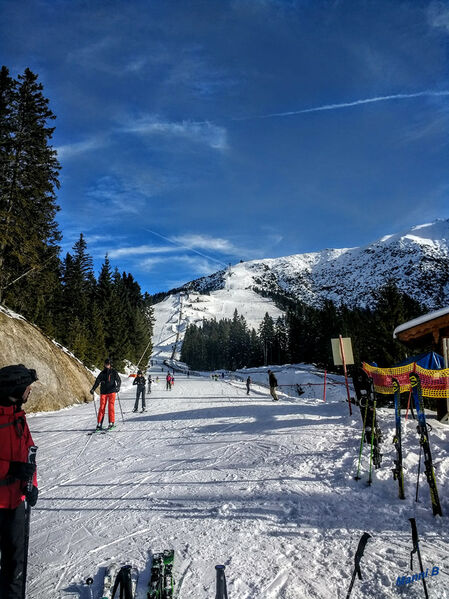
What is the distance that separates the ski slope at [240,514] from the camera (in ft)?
12.0

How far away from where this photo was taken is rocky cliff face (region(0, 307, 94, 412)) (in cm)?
1470

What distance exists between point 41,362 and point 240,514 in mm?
14065

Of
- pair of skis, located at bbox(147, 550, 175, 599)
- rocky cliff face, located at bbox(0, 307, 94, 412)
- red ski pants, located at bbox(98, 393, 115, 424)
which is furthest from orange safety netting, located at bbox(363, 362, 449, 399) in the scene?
rocky cliff face, located at bbox(0, 307, 94, 412)

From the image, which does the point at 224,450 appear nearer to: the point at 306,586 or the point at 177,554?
the point at 177,554

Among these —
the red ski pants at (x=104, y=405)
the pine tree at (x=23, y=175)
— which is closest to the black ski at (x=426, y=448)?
the red ski pants at (x=104, y=405)

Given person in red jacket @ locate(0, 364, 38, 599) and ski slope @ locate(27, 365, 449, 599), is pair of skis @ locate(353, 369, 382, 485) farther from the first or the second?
person in red jacket @ locate(0, 364, 38, 599)

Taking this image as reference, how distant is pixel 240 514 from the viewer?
5.11 m

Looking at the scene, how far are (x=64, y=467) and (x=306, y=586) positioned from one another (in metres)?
6.19

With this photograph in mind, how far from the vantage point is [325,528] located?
464 cm

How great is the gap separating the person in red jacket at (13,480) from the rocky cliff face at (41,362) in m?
12.6

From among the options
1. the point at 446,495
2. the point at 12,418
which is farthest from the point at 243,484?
the point at 12,418

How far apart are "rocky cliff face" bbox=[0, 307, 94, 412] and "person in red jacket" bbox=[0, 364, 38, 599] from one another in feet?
41.4

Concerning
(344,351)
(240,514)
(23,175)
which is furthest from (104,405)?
(23,175)

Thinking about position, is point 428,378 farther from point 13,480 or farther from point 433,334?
point 13,480
